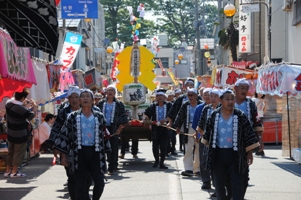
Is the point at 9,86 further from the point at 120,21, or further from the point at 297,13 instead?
the point at 120,21

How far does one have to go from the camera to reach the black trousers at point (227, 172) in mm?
8070

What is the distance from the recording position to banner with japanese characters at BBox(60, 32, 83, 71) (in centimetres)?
2177

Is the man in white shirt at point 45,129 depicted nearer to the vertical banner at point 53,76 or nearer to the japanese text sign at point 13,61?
the vertical banner at point 53,76

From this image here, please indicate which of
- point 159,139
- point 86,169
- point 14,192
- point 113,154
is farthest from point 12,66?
point 159,139

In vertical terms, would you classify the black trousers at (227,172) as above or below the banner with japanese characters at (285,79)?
below

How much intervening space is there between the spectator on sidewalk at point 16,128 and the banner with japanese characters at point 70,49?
338 inches

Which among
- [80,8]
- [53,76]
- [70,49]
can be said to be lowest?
[53,76]

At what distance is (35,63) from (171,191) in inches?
234

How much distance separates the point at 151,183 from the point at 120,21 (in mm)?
52931

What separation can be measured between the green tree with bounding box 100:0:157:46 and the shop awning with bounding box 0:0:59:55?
5291 cm

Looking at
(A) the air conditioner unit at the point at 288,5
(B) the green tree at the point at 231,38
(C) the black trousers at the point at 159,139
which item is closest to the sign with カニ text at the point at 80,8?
(A) the air conditioner unit at the point at 288,5

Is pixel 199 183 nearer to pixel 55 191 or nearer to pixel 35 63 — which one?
pixel 55 191

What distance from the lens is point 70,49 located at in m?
22.0

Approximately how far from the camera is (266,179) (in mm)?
12359
